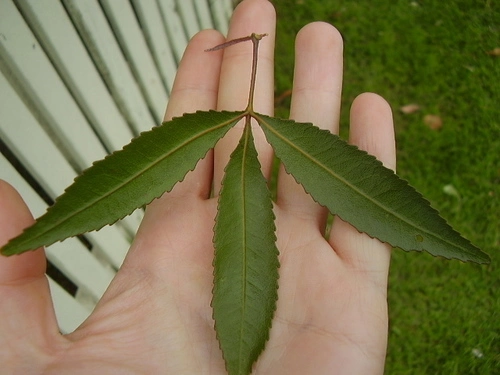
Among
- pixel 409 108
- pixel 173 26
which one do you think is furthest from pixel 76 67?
pixel 409 108

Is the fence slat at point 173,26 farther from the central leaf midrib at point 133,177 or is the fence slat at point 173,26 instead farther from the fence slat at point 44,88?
the central leaf midrib at point 133,177

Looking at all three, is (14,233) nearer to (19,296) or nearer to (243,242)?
(19,296)

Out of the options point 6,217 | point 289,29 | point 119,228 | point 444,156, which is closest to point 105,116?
point 119,228

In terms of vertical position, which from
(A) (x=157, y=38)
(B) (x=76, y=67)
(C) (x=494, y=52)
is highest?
(B) (x=76, y=67)

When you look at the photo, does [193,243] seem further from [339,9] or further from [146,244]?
[339,9]

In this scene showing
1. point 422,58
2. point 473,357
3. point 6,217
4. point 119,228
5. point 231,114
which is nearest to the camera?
point 6,217

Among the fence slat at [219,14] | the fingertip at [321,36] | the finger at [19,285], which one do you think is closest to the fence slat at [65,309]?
the finger at [19,285]
